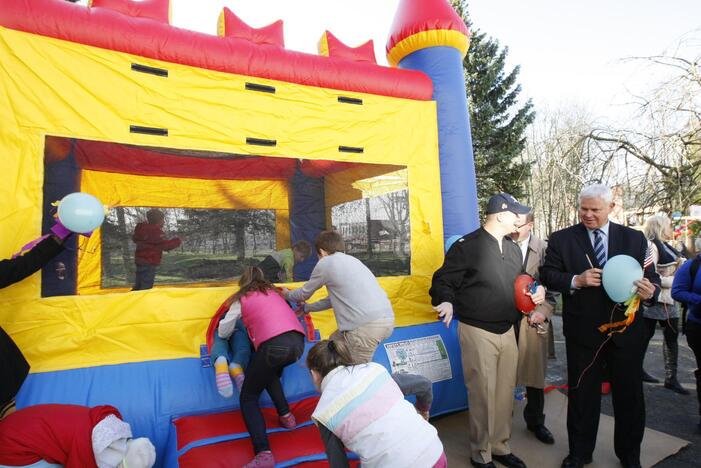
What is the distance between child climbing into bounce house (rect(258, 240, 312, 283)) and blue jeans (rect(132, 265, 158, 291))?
2.48 ft

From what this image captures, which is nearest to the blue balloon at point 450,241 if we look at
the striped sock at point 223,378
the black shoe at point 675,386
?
the striped sock at point 223,378

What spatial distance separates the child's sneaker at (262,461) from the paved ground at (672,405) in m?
2.42

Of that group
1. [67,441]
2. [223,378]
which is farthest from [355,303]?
[67,441]

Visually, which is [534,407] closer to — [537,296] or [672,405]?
[537,296]

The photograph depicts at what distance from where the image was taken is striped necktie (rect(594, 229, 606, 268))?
2.62m

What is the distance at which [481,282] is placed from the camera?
274 centimetres

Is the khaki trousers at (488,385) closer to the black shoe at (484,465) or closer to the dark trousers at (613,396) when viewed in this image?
the black shoe at (484,465)

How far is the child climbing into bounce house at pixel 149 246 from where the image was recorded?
115 inches

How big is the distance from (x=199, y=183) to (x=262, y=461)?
75.7 inches

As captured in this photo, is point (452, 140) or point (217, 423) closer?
point (217, 423)

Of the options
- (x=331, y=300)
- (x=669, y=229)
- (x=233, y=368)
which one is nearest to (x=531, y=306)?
(x=331, y=300)

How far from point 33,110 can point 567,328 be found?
3.50 meters

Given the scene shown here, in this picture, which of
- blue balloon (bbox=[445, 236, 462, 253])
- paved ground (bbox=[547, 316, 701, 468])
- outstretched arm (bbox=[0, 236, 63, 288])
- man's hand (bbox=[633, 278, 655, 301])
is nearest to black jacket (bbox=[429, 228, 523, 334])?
man's hand (bbox=[633, 278, 655, 301])

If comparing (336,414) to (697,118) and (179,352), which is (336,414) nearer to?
(179,352)
